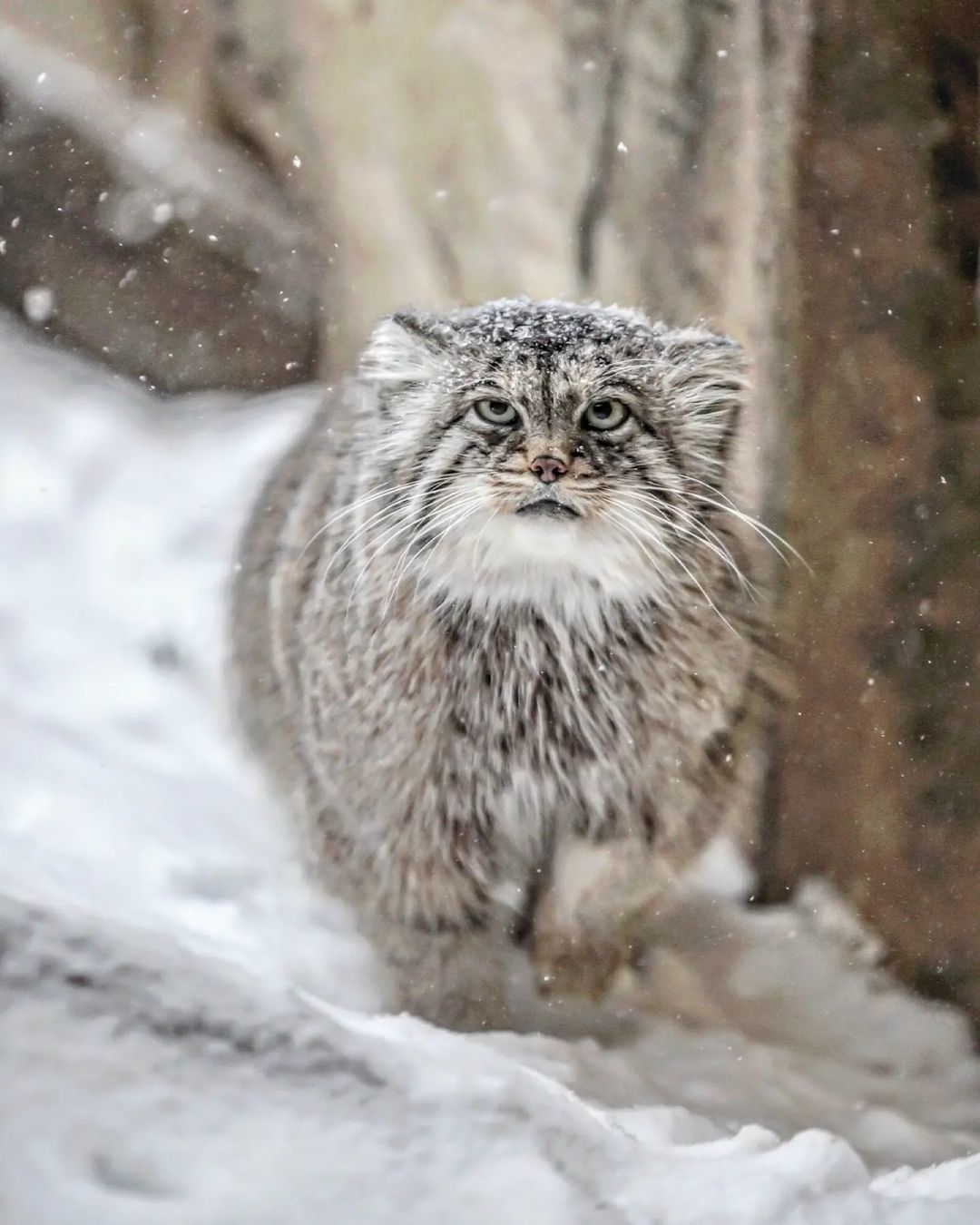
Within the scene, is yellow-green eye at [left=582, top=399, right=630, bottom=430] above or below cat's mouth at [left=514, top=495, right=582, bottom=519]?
above

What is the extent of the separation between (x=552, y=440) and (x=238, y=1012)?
57 cm

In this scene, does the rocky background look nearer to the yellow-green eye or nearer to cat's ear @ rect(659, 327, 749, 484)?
cat's ear @ rect(659, 327, 749, 484)

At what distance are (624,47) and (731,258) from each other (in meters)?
0.30

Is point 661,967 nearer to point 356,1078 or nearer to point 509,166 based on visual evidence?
point 356,1078

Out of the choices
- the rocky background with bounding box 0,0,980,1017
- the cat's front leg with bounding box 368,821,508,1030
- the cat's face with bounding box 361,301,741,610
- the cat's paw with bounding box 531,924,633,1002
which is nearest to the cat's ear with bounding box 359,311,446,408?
the cat's face with bounding box 361,301,741,610

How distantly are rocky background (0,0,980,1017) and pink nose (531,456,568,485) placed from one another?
1.15ft

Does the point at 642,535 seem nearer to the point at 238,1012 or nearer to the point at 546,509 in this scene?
the point at 546,509

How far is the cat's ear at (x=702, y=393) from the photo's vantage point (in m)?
1.33

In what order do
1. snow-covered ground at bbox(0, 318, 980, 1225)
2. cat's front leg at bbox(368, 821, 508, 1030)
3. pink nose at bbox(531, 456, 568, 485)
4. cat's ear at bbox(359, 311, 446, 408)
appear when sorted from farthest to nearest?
cat's front leg at bbox(368, 821, 508, 1030) < cat's ear at bbox(359, 311, 446, 408) < pink nose at bbox(531, 456, 568, 485) < snow-covered ground at bbox(0, 318, 980, 1225)

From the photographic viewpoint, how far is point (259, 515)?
167cm

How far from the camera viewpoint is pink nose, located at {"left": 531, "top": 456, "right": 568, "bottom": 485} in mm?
1210

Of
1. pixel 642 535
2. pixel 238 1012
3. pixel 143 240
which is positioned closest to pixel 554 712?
pixel 642 535

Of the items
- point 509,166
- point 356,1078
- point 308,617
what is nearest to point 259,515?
point 308,617

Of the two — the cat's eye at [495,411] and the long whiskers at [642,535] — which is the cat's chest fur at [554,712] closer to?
the long whiskers at [642,535]
